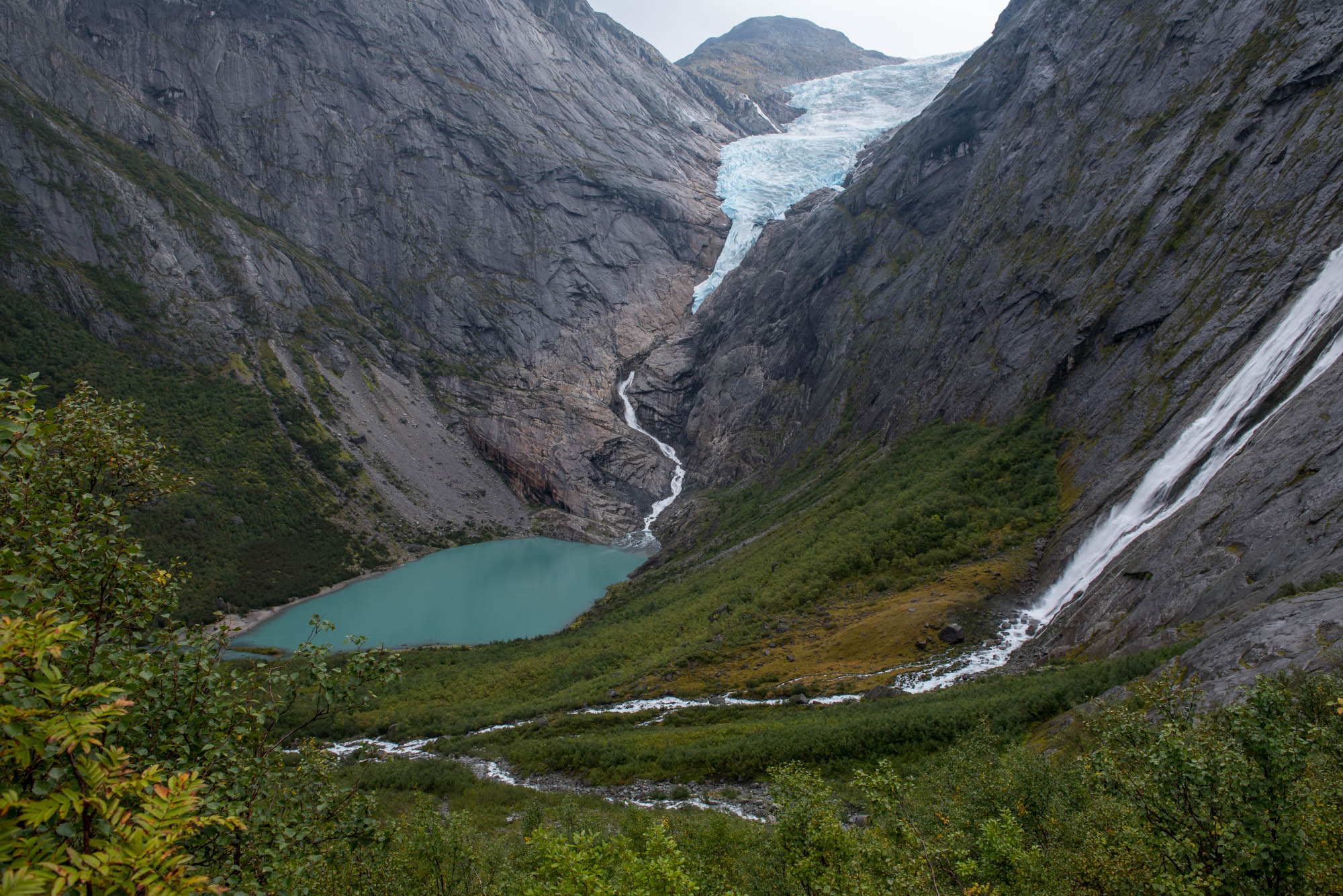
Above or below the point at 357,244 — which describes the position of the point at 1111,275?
above

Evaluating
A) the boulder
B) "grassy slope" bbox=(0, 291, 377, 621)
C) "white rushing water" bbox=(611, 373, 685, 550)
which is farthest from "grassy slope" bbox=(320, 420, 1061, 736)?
"white rushing water" bbox=(611, 373, 685, 550)

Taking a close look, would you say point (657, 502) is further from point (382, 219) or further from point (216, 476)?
point (382, 219)

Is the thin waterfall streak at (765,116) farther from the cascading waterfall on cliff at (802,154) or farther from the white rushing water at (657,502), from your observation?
the white rushing water at (657,502)

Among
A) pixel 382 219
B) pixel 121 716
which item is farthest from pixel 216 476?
pixel 121 716

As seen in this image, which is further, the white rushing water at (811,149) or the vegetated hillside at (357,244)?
the white rushing water at (811,149)

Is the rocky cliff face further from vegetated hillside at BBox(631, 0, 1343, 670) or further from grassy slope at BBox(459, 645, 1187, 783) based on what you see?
grassy slope at BBox(459, 645, 1187, 783)

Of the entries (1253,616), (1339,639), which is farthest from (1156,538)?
(1339,639)

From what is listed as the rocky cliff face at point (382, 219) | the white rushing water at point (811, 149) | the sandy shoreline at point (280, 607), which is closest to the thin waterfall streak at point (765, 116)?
the white rushing water at point (811, 149)
